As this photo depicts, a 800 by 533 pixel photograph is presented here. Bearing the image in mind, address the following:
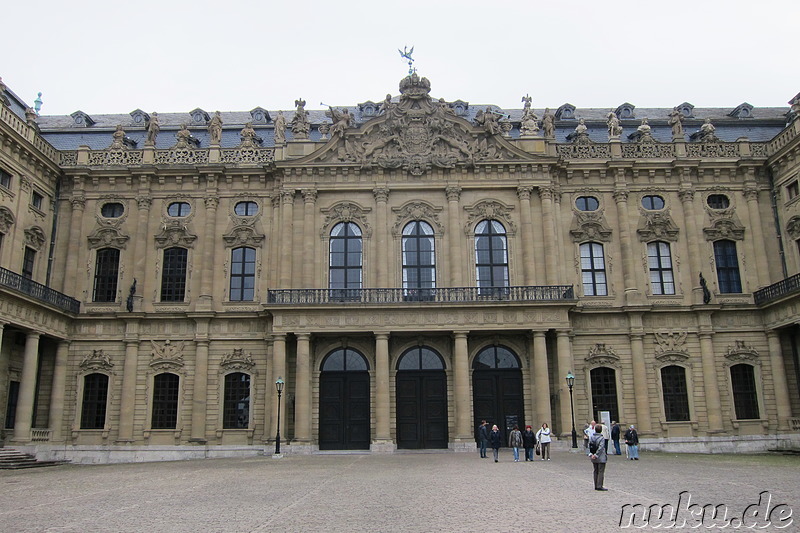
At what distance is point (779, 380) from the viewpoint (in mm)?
34969

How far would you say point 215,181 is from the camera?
124ft

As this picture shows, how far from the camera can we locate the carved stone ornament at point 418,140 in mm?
37219

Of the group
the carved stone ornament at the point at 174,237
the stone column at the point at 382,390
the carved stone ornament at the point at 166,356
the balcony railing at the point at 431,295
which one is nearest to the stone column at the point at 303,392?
the balcony railing at the point at 431,295

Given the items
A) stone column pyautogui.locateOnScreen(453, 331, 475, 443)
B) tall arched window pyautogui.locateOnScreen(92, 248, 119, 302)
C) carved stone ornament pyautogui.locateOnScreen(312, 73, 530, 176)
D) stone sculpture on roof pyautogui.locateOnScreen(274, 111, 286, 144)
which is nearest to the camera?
stone column pyautogui.locateOnScreen(453, 331, 475, 443)

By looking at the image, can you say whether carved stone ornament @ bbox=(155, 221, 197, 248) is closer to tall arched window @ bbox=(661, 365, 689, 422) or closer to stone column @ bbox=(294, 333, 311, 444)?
stone column @ bbox=(294, 333, 311, 444)

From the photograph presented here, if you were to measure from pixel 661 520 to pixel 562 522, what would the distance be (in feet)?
5.80

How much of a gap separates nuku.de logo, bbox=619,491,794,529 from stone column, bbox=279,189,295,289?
25433 millimetres

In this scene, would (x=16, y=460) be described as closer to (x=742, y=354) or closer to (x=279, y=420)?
(x=279, y=420)

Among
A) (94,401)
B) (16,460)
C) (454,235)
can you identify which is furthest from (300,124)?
(16,460)

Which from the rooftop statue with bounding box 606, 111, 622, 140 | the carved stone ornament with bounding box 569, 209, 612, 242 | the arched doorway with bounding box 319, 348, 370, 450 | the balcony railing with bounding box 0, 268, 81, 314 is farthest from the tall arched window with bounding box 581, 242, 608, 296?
the balcony railing with bounding box 0, 268, 81, 314

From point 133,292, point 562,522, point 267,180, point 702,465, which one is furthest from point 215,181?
point 562,522

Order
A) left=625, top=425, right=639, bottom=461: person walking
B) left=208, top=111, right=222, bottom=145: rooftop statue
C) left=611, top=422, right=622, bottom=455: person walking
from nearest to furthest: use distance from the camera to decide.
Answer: left=625, top=425, right=639, bottom=461: person walking, left=611, top=422, right=622, bottom=455: person walking, left=208, top=111, right=222, bottom=145: rooftop statue

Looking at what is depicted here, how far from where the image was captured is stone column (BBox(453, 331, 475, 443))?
108ft

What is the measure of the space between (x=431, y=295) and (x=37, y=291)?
19809mm
